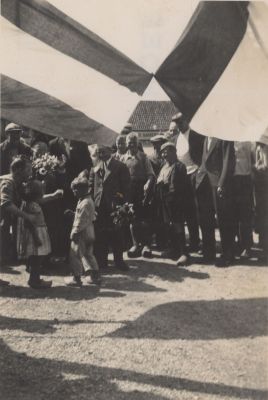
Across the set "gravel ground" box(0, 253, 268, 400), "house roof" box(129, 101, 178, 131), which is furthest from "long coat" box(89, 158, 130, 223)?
"house roof" box(129, 101, 178, 131)

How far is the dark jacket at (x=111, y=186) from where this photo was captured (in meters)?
7.32

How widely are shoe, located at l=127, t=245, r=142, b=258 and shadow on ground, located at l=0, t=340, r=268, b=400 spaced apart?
12.9 ft

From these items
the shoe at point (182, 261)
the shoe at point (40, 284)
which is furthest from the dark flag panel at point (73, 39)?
the shoe at point (182, 261)

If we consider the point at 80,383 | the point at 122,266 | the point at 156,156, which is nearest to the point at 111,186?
the point at 122,266

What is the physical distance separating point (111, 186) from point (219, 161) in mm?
1561

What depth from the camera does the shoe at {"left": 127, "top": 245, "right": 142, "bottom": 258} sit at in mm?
8234

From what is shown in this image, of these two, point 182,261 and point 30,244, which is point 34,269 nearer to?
point 30,244

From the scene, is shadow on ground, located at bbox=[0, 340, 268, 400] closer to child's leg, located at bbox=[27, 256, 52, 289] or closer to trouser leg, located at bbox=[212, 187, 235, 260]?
child's leg, located at bbox=[27, 256, 52, 289]

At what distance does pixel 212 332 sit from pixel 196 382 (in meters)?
1.10

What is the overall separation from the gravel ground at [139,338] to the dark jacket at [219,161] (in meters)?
1.36

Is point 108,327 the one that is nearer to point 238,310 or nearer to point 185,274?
point 238,310

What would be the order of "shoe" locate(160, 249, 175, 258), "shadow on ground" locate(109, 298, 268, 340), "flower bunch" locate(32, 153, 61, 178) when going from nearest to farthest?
"shadow on ground" locate(109, 298, 268, 340) < "flower bunch" locate(32, 153, 61, 178) < "shoe" locate(160, 249, 175, 258)

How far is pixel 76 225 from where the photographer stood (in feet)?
21.3

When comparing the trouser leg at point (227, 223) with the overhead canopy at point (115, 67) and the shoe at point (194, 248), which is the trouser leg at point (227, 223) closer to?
the shoe at point (194, 248)
